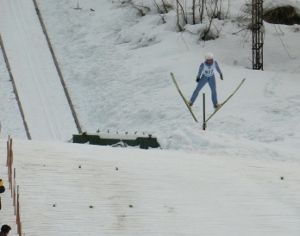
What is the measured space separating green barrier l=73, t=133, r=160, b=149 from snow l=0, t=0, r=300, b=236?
0.47 meters

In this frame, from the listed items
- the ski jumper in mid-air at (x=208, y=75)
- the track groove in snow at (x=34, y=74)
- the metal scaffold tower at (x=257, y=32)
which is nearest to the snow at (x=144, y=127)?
the track groove in snow at (x=34, y=74)

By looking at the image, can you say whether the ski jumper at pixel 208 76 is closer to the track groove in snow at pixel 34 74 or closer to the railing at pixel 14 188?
the track groove in snow at pixel 34 74

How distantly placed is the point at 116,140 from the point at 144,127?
388 cm

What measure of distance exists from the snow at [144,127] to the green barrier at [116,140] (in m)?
0.47

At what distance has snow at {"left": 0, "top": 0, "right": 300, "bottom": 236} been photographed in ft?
60.6

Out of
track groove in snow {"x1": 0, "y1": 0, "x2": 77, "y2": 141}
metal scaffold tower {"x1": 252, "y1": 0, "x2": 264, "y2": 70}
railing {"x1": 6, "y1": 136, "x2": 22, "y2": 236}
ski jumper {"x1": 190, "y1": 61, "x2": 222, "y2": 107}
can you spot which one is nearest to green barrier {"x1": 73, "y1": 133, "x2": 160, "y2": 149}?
track groove in snow {"x1": 0, "y1": 0, "x2": 77, "y2": 141}

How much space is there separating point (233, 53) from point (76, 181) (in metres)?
14.0

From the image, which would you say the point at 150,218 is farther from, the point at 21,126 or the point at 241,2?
the point at 241,2

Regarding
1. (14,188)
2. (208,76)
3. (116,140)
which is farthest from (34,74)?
(14,188)

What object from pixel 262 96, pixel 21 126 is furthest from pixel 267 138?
pixel 21 126

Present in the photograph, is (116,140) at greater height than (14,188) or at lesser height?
lesser

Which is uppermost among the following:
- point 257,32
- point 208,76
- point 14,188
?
point 14,188

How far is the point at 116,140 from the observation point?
79.4 feet

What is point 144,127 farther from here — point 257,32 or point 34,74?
point 257,32
